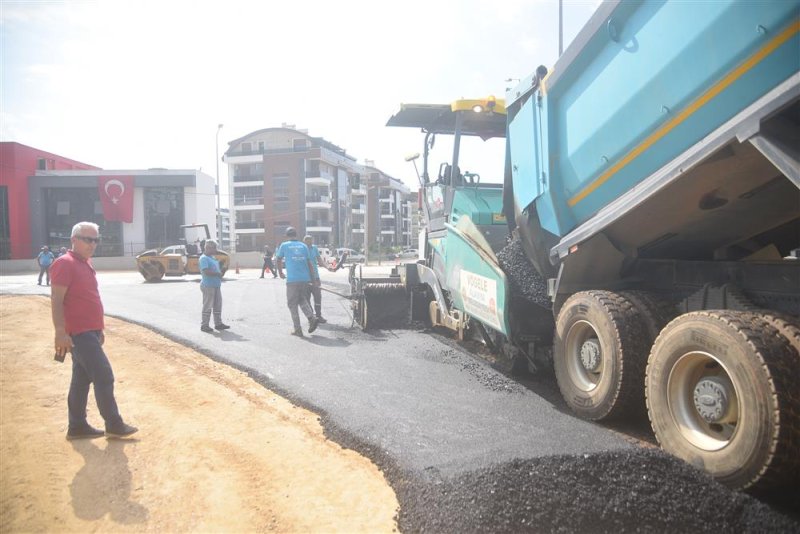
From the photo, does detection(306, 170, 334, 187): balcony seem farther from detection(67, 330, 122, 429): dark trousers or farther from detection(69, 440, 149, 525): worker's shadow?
detection(69, 440, 149, 525): worker's shadow

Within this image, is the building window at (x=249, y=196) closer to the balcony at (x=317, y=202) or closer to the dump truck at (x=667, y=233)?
the balcony at (x=317, y=202)

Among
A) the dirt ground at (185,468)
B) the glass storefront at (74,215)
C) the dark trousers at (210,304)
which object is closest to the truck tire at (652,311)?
the dirt ground at (185,468)

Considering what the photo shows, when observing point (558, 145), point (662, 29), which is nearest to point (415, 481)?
point (558, 145)

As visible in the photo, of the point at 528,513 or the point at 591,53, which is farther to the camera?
the point at 591,53

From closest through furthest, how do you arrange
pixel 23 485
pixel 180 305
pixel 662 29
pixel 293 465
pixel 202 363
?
pixel 662 29 → pixel 23 485 → pixel 293 465 → pixel 202 363 → pixel 180 305

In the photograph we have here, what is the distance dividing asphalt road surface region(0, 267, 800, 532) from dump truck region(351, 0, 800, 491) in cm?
24

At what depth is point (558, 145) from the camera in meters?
4.08

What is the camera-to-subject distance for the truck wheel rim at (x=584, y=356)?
3863mm

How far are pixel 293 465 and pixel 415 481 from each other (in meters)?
0.89

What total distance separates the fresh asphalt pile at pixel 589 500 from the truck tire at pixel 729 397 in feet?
0.50

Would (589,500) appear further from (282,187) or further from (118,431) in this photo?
(282,187)

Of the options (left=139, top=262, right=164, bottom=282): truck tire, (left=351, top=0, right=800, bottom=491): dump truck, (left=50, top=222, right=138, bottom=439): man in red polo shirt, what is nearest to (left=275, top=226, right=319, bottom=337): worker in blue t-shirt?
(left=351, top=0, right=800, bottom=491): dump truck

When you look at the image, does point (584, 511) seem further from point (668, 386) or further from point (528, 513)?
point (668, 386)

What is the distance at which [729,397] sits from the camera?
2762mm
